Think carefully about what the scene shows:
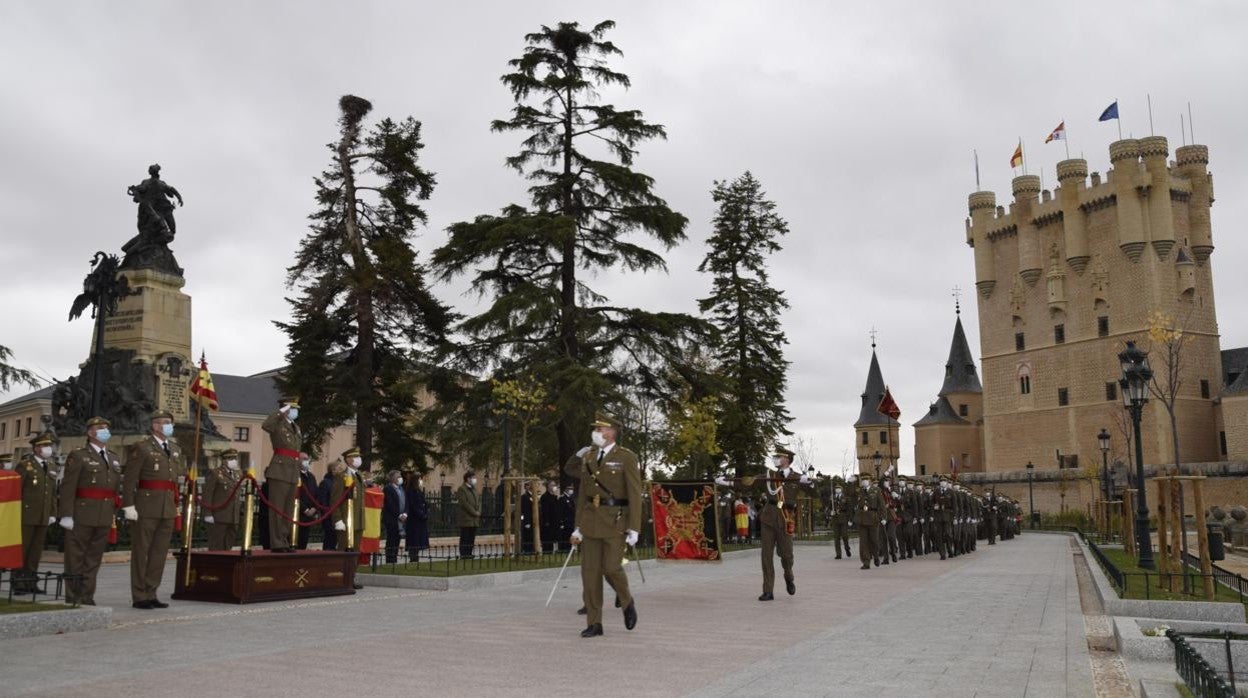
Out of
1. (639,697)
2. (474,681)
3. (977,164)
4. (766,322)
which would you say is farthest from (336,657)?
(977,164)

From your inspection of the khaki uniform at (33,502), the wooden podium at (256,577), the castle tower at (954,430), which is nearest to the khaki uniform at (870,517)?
the wooden podium at (256,577)

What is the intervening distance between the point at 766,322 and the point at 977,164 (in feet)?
190

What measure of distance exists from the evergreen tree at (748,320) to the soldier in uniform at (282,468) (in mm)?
27469

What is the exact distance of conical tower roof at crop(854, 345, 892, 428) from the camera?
10325cm

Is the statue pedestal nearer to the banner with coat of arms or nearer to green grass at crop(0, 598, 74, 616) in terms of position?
green grass at crop(0, 598, 74, 616)

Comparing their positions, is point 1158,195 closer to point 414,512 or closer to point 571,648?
point 414,512

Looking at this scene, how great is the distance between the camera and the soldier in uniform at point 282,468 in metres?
13.3

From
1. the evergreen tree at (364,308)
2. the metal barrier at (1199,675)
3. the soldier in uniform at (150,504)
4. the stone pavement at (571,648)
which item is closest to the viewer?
the metal barrier at (1199,675)

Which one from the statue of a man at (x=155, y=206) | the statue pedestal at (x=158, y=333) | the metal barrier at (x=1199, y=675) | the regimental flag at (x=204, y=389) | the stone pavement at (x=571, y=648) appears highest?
the statue of a man at (x=155, y=206)

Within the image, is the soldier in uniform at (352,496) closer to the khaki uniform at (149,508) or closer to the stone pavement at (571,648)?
the stone pavement at (571,648)

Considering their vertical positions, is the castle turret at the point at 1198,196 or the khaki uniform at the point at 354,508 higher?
the castle turret at the point at 1198,196

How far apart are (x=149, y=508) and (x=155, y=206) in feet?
41.1

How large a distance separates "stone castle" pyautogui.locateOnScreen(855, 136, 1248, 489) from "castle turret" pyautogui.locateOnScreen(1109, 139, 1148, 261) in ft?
0.26

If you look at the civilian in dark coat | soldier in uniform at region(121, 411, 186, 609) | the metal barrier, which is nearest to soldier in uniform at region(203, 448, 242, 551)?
soldier in uniform at region(121, 411, 186, 609)
